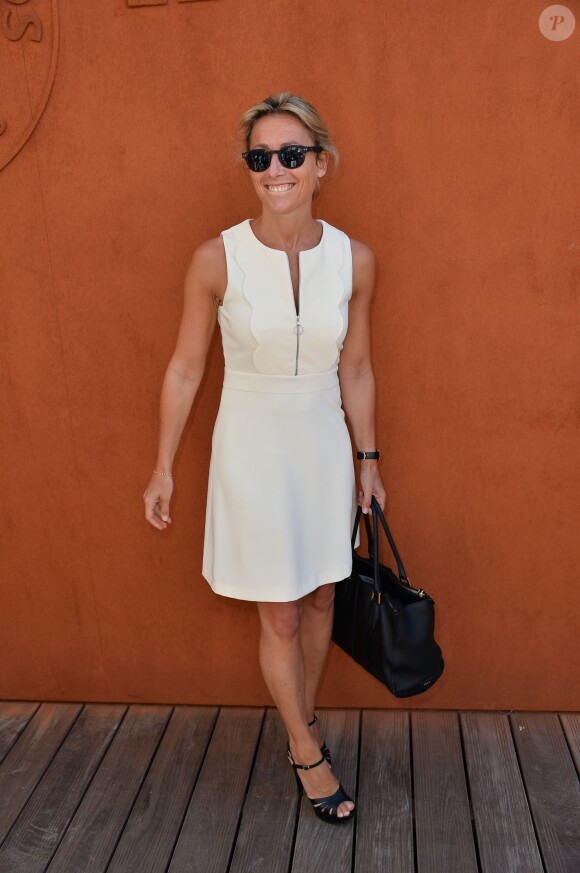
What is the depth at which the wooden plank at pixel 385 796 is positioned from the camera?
8.17ft

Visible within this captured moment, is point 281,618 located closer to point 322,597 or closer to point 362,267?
point 322,597

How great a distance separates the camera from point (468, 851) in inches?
Result: 98.0

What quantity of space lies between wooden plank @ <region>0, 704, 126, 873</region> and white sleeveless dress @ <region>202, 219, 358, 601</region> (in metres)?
0.88

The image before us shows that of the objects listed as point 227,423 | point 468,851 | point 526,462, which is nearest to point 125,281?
point 227,423

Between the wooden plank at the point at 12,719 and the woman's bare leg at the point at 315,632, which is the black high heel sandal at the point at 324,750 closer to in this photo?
the woman's bare leg at the point at 315,632

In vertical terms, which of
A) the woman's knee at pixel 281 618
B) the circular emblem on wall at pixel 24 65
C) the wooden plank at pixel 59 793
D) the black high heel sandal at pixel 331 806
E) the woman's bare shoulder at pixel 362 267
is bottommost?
the wooden plank at pixel 59 793

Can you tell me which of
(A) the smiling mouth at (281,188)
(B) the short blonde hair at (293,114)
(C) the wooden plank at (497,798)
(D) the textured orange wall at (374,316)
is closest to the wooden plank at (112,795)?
(D) the textured orange wall at (374,316)

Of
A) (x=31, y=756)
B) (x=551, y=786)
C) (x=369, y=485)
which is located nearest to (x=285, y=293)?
(x=369, y=485)

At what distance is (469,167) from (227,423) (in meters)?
1.08

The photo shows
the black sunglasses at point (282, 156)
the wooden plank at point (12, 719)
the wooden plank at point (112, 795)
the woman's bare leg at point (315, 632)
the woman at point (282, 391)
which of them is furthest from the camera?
the wooden plank at point (12, 719)

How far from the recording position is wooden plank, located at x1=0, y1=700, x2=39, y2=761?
3107 mm

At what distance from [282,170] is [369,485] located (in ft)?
3.31

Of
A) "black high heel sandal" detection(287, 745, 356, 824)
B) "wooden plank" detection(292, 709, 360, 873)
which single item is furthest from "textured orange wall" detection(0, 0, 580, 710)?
"black high heel sandal" detection(287, 745, 356, 824)

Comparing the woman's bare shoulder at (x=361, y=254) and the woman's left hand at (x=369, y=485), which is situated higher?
the woman's bare shoulder at (x=361, y=254)
